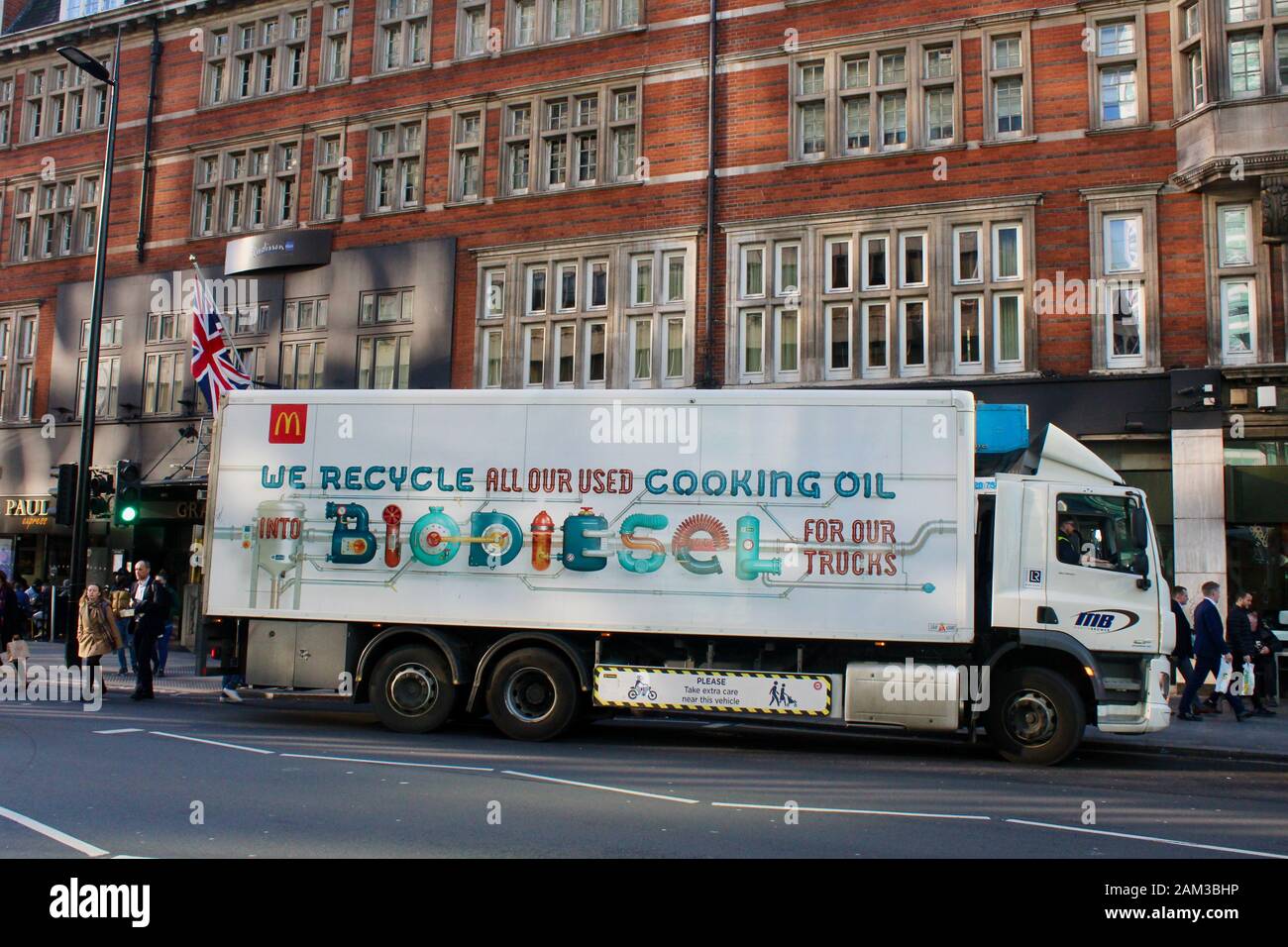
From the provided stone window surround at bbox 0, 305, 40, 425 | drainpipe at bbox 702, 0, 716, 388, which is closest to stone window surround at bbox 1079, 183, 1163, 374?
drainpipe at bbox 702, 0, 716, 388

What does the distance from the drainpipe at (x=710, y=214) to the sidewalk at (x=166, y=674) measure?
9.86m

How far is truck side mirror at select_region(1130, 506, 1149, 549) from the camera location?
11.2 meters

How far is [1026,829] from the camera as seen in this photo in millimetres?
7699

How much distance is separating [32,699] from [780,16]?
16846mm

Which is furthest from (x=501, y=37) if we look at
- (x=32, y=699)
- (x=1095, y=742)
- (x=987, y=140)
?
(x=1095, y=742)

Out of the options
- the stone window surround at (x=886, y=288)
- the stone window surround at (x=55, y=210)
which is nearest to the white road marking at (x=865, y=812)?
the stone window surround at (x=886, y=288)

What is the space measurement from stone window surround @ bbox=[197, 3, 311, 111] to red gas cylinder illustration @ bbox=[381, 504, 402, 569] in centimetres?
1603

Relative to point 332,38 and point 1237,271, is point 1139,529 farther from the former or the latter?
point 332,38

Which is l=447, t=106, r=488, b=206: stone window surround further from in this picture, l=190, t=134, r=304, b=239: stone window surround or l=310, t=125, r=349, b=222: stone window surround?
l=190, t=134, r=304, b=239: stone window surround

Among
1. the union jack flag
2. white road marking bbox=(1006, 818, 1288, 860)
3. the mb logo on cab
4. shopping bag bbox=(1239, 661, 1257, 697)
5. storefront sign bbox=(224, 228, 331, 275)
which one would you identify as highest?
storefront sign bbox=(224, 228, 331, 275)

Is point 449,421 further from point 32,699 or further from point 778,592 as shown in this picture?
point 32,699

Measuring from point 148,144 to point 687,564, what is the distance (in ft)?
69.7

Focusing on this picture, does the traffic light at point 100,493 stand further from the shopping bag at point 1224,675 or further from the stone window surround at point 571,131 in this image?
the shopping bag at point 1224,675

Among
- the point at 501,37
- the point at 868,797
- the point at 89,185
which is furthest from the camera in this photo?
the point at 89,185
